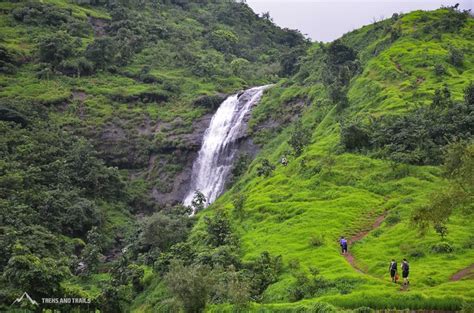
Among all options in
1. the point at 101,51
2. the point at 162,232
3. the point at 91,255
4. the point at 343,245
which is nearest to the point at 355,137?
the point at 343,245

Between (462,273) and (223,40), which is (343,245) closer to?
(462,273)

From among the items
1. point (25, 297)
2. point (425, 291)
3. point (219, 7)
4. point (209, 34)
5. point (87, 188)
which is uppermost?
point (219, 7)

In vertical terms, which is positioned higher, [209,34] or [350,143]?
[209,34]

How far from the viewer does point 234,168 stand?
7225 cm

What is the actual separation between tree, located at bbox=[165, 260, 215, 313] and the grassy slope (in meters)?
4.13

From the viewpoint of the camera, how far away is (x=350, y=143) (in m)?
54.8

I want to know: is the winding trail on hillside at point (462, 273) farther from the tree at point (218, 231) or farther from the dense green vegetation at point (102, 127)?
the tree at point (218, 231)

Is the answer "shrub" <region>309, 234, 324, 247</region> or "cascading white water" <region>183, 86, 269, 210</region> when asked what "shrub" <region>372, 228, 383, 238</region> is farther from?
"cascading white water" <region>183, 86, 269, 210</region>

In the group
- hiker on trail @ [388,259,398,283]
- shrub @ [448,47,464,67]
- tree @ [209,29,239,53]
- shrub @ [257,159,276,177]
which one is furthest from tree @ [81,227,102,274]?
tree @ [209,29,239,53]

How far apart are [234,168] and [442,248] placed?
133 ft

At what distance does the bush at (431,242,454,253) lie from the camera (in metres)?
34.1

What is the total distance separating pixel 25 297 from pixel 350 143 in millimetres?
Answer: 34177

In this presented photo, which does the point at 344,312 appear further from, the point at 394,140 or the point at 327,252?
the point at 394,140

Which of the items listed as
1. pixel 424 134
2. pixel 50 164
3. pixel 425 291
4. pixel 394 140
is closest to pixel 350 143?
pixel 394 140
